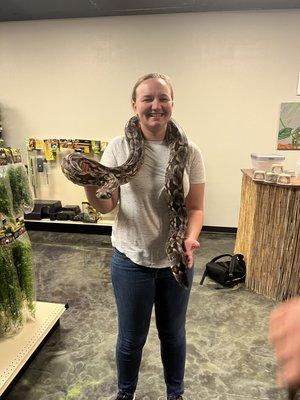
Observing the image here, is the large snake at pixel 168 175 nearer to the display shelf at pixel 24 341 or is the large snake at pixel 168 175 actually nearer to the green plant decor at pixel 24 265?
the green plant decor at pixel 24 265

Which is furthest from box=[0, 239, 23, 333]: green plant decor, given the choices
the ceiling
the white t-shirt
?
the ceiling

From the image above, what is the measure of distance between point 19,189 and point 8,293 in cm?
71

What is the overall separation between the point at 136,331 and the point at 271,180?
6.55ft

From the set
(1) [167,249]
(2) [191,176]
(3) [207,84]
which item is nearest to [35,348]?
(1) [167,249]

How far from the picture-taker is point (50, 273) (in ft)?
11.8

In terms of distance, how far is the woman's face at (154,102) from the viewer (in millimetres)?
1291

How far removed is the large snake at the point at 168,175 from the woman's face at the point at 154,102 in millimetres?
122

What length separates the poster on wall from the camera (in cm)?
448

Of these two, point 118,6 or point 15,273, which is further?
point 118,6

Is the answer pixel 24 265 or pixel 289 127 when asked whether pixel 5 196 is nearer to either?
pixel 24 265

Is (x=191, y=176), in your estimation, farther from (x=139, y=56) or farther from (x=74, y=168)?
(x=139, y=56)

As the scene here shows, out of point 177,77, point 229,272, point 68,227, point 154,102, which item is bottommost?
point 68,227

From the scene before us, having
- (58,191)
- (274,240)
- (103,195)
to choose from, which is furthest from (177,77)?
(103,195)

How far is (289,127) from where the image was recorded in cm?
454
